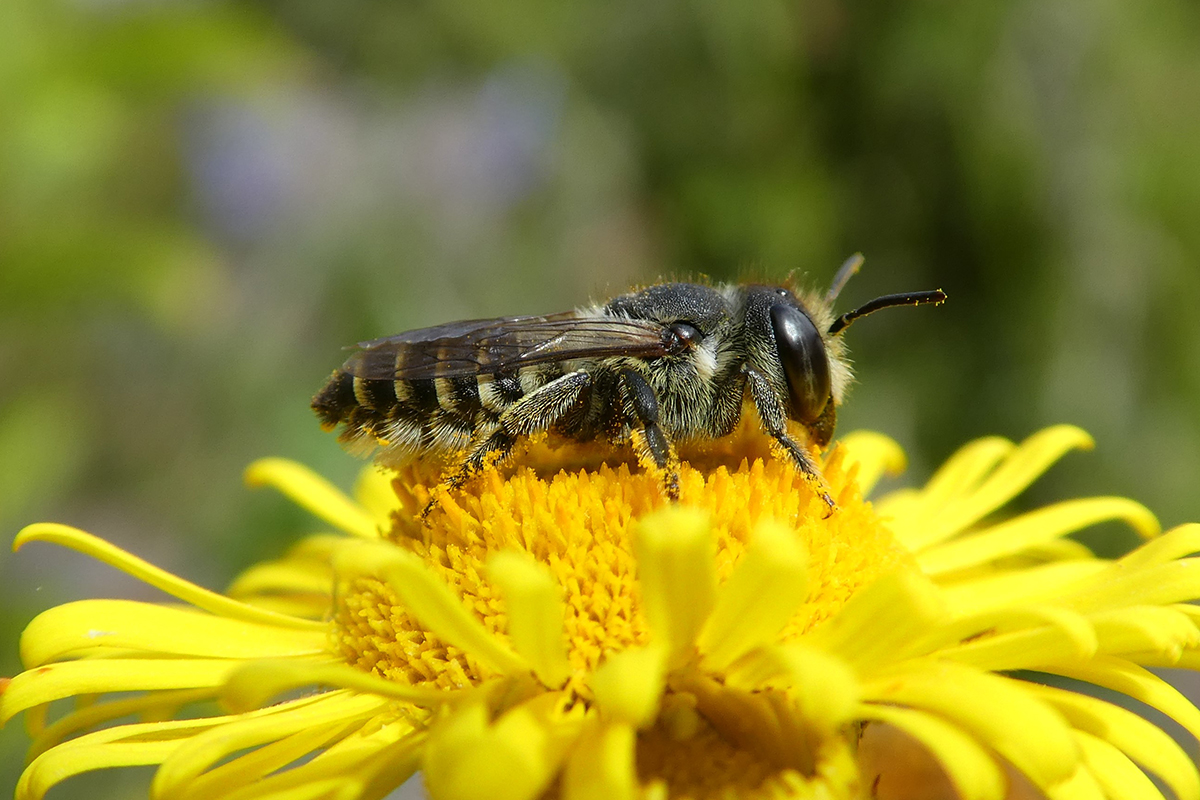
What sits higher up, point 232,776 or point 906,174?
point 906,174

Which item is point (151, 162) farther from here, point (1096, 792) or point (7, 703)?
point (1096, 792)

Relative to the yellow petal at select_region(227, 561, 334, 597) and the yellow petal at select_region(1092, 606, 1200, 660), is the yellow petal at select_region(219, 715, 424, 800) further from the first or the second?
the yellow petal at select_region(1092, 606, 1200, 660)

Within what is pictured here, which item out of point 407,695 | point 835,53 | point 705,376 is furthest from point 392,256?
point 407,695

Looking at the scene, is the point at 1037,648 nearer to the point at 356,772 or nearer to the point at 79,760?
the point at 356,772

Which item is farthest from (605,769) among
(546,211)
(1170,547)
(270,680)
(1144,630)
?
(546,211)

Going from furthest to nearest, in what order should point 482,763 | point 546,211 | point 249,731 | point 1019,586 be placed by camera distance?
point 546,211, point 1019,586, point 249,731, point 482,763

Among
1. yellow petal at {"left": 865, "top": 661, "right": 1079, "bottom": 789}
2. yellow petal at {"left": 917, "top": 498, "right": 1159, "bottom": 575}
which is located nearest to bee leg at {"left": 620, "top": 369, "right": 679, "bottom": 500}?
yellow petal at {"left": 865, "top": 661, "right": 1079, "bottom": 789}
